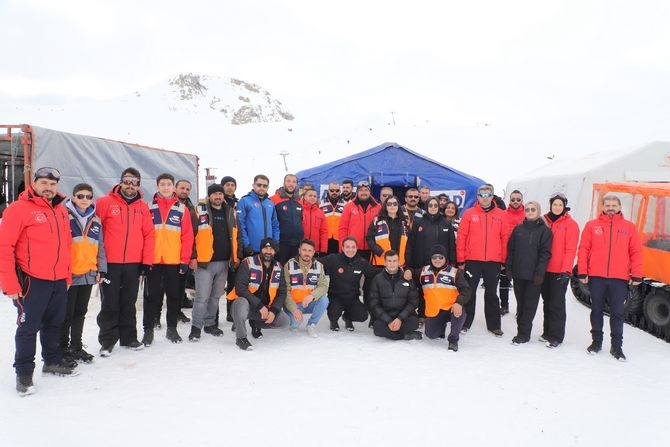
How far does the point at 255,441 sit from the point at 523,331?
10.2 ft

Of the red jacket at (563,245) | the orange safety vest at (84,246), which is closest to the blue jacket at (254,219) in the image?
the orange safety vest at (84,246)

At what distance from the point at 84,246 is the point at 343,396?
2327 mm

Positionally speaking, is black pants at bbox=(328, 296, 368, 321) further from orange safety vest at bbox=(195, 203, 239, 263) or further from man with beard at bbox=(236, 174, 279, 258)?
orange safety vest at bbox=(195, 203, 239, 263)

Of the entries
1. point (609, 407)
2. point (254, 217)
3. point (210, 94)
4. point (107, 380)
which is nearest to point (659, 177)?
point (609, 407)

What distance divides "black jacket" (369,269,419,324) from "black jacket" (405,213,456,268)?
1.56 feet

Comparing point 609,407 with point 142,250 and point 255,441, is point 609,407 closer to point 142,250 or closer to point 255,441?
point 255,441

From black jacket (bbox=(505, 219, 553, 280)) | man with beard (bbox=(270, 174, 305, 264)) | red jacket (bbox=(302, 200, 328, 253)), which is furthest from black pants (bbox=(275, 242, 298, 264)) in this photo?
black jacket (bbox=(505, 219, 553, 280))

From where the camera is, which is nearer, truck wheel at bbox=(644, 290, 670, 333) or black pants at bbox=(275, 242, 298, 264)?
truck wheel at bbox=(644, 290, 670, 333)

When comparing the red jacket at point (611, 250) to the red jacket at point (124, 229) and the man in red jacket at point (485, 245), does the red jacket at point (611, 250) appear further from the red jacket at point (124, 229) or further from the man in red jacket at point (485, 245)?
the red jacket at point (124, 229)

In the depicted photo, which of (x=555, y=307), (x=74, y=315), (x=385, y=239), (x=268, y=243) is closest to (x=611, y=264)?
(x=555, y=307)

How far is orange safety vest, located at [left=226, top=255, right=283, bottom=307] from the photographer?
449 centimetres

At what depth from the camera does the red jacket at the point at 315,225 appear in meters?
5.67

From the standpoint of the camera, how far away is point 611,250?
4.35 meters

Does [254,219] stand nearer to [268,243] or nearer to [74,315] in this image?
[268,243]
